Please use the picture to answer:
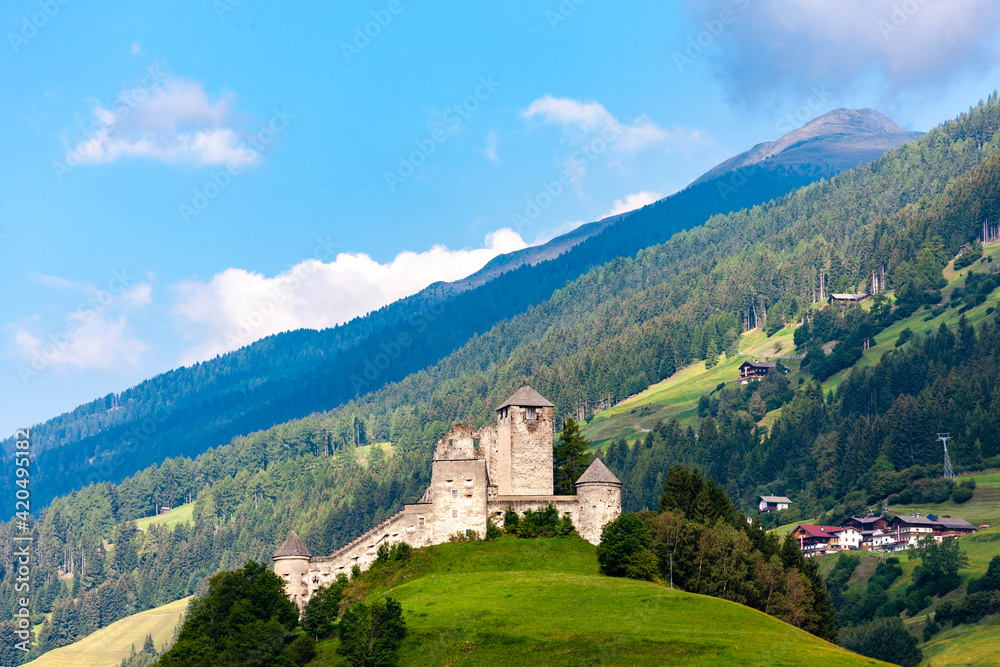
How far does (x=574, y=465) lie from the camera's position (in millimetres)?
100938

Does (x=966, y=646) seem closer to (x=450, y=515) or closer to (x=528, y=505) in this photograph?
(x=528, y=505)

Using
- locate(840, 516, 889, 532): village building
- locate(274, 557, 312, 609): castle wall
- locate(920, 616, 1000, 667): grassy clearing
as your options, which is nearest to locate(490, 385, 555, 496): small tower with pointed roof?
locate(274, 557, 312, 609): castle wall

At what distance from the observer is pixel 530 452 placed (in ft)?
315

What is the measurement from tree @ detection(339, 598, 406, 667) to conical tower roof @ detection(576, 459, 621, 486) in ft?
75.9

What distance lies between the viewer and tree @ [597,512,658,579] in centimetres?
8312

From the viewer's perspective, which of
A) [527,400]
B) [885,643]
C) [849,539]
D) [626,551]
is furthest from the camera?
[849,539]

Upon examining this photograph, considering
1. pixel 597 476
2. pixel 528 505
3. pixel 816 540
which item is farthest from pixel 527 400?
pixel 816 540

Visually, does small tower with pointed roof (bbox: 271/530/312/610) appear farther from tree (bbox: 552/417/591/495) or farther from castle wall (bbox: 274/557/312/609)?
tree (bbox: 552/417/591/495)

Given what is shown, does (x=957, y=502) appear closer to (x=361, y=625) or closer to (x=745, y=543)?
(x=745, y=543)

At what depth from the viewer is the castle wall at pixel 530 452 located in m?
95.3

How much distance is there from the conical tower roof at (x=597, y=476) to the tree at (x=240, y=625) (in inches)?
1030

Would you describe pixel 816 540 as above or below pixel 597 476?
below

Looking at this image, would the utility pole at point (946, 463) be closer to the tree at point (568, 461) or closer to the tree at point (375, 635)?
the tree at point (568, 461)

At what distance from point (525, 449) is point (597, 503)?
8.84 metres
